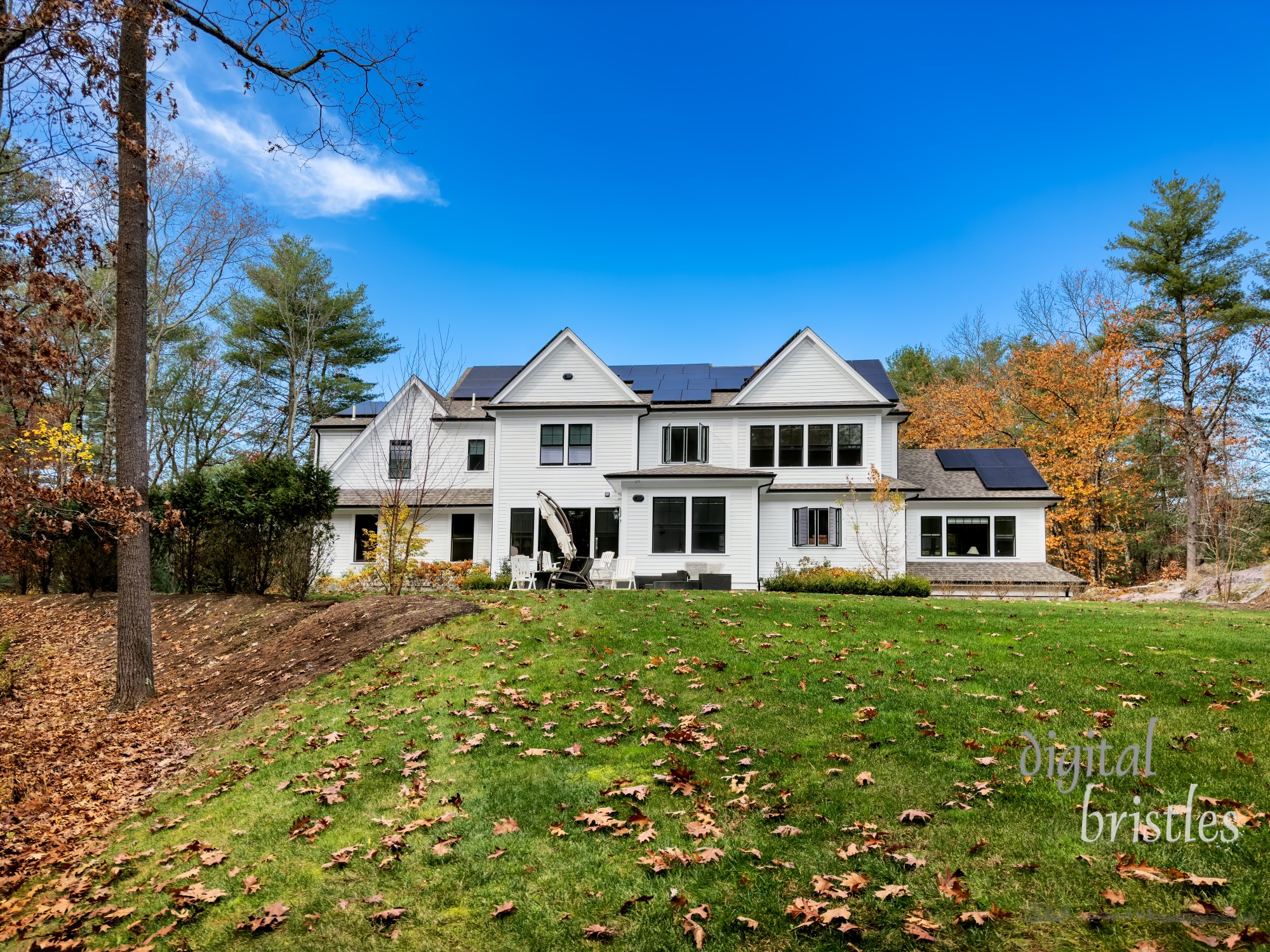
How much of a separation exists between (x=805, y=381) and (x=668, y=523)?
23.5 ft

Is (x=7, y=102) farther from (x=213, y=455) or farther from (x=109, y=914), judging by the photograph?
(x=213, y=455)

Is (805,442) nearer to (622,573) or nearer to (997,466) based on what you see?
(997,466)

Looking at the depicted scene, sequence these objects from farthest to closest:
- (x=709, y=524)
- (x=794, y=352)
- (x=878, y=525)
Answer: (x=794, y=352)
(x=878, y=525)
(x=709, y=524)

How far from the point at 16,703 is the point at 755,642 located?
10.5m

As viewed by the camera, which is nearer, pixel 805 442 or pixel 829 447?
pixel 829 447

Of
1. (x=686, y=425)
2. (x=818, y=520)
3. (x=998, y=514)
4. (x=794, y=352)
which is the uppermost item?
(x=794, y=352)

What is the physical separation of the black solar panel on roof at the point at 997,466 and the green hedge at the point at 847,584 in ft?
23.3

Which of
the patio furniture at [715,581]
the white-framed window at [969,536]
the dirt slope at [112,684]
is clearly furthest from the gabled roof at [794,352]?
the dirt slope at [112,684]

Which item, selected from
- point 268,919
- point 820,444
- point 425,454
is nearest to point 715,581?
point 820,444

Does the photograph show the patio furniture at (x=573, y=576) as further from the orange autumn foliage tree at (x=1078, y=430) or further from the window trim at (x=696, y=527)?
the orange autumn foliage tree at (x=1078, y=430)

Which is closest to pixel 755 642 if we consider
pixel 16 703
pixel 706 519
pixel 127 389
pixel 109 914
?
pixel 109 914

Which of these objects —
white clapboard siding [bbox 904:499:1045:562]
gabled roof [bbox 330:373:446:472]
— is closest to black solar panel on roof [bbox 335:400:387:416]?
gabled roof [bbox 330:373:446:472]

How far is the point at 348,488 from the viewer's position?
2648cm

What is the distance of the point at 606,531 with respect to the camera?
A: 23719 mm
